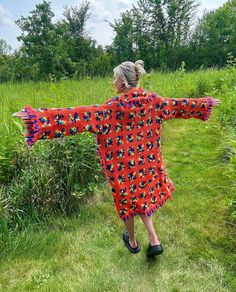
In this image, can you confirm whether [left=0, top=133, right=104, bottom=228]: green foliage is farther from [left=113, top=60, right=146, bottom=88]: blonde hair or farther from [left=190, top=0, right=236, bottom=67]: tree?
[left=190, top=0, right=236, bottom=67]: tree

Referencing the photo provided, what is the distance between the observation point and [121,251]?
112 inches

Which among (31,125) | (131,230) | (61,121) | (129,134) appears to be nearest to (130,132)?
(129,134)

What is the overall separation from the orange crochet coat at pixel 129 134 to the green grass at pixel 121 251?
51cm

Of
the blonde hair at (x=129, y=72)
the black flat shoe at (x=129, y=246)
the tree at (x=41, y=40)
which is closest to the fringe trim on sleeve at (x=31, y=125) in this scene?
the blonde hair at (x=129, y=72)

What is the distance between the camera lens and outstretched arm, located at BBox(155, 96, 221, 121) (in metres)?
2.45

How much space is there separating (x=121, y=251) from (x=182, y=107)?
4.44 feet

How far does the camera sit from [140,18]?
3133cm

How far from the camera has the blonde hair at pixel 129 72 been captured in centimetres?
229

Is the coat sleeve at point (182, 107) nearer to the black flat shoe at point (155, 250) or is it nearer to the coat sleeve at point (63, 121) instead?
the coat sleeve at point (63, 121)

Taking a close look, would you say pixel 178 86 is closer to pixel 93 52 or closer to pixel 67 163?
pixel 67 163

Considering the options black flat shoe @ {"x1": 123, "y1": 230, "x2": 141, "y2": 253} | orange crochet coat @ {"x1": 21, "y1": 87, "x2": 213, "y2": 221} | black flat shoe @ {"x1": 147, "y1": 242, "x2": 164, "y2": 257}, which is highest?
orange crochet coat @ {"x1": 21, "y1": 87, "x2": 213, "y2": 221}

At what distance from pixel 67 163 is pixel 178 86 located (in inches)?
211

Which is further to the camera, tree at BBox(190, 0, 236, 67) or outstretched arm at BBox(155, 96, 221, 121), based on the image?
tree at BBox(190, 0, 236, 67)

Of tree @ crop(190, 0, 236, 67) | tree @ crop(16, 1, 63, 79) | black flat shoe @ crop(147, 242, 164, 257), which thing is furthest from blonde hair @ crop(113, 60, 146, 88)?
tree @ crop(190, 0, 236, 67)
